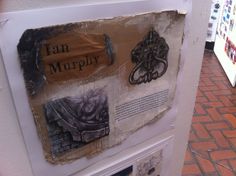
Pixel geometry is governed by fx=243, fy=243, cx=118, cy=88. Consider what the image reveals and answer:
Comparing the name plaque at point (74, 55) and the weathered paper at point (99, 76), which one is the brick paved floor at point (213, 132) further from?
the name plaque at point (74, 55)

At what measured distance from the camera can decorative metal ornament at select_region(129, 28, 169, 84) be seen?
1.88 feet

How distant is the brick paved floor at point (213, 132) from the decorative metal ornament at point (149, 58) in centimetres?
116

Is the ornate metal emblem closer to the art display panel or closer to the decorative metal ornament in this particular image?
the art display panel

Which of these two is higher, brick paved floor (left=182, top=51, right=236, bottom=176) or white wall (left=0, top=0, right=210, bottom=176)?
white wall (left=0, top=0, right=210, bottom=176)

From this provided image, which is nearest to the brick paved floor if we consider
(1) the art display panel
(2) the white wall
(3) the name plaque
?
(2) the white wall

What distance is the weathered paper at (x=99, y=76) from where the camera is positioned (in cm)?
46

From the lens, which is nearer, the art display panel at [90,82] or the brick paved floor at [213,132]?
the art display panel at [90,82]

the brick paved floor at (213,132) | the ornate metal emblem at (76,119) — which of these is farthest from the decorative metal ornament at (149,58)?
the brick paved floor at (213,132)

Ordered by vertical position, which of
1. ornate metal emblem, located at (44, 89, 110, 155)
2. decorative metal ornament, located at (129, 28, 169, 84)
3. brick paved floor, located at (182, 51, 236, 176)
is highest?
decorative metal ornament, located at (129, 28, 169, 84)

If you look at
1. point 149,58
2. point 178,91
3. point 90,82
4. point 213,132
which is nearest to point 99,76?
point 90,82

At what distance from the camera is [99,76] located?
0.54 metres

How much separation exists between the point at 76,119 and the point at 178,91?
1.12 ft

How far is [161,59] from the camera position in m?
0.62

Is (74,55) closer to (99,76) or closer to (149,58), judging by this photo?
(99,76)
